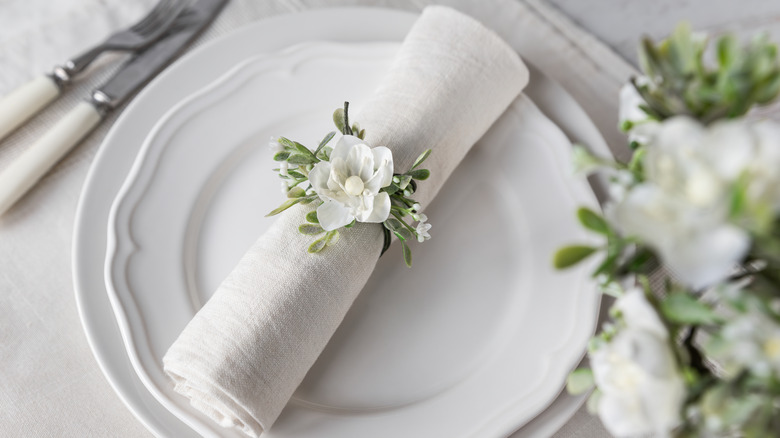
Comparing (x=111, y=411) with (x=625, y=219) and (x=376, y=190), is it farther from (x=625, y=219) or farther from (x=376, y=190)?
(x=625, y=219)

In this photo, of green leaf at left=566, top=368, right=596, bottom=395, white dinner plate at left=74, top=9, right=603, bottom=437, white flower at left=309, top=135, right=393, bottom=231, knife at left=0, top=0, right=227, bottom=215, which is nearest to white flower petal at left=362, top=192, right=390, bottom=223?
white flower at left=309, top=135, right=393, bottom=231

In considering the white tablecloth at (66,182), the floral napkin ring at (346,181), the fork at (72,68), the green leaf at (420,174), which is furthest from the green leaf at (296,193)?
the fork at (72,68)

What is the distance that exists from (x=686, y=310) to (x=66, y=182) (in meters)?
0.76

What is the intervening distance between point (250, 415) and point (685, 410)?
1.28ft

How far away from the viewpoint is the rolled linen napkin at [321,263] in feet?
1.92

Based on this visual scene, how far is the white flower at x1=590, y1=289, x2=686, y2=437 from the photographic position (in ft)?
1.04

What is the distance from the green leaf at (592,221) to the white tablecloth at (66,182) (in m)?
0.41

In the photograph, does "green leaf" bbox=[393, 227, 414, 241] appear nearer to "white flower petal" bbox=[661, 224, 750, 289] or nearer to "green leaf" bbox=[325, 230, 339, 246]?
"green leaf" bbox=[325, 230, 339, 246]

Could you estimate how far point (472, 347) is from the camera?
Result: 677 millimetres

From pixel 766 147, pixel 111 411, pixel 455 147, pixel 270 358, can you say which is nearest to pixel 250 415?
pixel 270 358

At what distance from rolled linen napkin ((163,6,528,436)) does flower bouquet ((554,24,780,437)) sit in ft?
1.02

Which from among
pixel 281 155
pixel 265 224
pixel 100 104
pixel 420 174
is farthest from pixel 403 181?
pixel 100 104

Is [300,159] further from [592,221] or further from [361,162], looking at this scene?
[592,221]

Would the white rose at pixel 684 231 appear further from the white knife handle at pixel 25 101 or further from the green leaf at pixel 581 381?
the white knife handle at pixel 25 101
